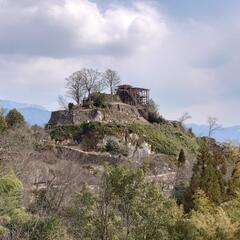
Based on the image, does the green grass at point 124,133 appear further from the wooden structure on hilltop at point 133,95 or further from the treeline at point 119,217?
the treeline at point 119,217

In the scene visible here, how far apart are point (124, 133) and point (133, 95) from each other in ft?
49.9

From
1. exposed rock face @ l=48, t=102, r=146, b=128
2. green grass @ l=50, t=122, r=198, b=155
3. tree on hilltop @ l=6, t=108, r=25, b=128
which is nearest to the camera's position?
tree on hilltop @ l=6, t=108, r=25, b=128

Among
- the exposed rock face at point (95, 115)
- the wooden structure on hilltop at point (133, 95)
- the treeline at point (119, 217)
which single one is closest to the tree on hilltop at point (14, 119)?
the exposed rock face at point (95, 115)

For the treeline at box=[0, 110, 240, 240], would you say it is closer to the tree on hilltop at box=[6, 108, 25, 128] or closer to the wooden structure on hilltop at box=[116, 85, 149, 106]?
the tree on hilltop at box=[6, 108, 25, 128]

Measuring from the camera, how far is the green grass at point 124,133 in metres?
60.4

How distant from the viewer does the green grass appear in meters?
60.4

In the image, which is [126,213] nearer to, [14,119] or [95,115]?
[14,119]

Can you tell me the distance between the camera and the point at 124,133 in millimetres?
61219

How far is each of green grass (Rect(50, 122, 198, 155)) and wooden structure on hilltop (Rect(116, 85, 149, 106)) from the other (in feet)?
26.0

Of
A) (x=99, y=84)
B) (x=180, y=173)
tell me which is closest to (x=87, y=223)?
(x=180, y=173)

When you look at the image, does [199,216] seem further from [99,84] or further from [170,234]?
[99,84]

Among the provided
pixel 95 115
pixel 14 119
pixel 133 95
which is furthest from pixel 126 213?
pixel 133 95

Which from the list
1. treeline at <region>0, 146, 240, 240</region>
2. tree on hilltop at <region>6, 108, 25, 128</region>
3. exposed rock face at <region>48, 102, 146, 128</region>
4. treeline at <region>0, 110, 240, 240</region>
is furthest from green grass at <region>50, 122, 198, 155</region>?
treeline at <region>0, 146, 240, 240</region>

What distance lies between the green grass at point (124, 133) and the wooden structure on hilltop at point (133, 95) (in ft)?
26.0
